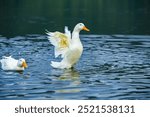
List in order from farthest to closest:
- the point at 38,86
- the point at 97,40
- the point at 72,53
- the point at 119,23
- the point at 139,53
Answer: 1. the point at 119,23
2. the point at 97,40
3. the point at 139,53
4. the point at 72,53
5. the point at 38,86

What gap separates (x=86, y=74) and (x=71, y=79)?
0.98 meters

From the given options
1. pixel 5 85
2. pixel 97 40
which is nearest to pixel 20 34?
pixel 97 40

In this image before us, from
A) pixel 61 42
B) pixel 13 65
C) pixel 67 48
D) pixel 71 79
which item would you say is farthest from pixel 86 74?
pixel 13 65

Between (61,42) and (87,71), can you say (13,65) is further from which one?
(87,71)

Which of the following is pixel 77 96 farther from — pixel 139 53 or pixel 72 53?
pixel 139 53

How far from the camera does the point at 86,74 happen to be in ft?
76.2

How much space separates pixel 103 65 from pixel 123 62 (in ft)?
4.01

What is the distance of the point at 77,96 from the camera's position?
19281 mm

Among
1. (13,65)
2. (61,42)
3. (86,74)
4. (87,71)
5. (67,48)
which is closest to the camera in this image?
(86,74)

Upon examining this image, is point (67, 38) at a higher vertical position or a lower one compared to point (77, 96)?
higher

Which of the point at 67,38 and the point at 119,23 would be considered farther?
the point at 119,23

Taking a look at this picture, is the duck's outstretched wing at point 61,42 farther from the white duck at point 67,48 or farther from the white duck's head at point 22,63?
the white duck's head at point 22,63

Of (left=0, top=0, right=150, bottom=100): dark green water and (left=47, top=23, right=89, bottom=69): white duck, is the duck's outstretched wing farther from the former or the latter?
(left=0, top=0, right=150, bottom=100): dark green water

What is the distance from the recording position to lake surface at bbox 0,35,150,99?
19.9 metres
